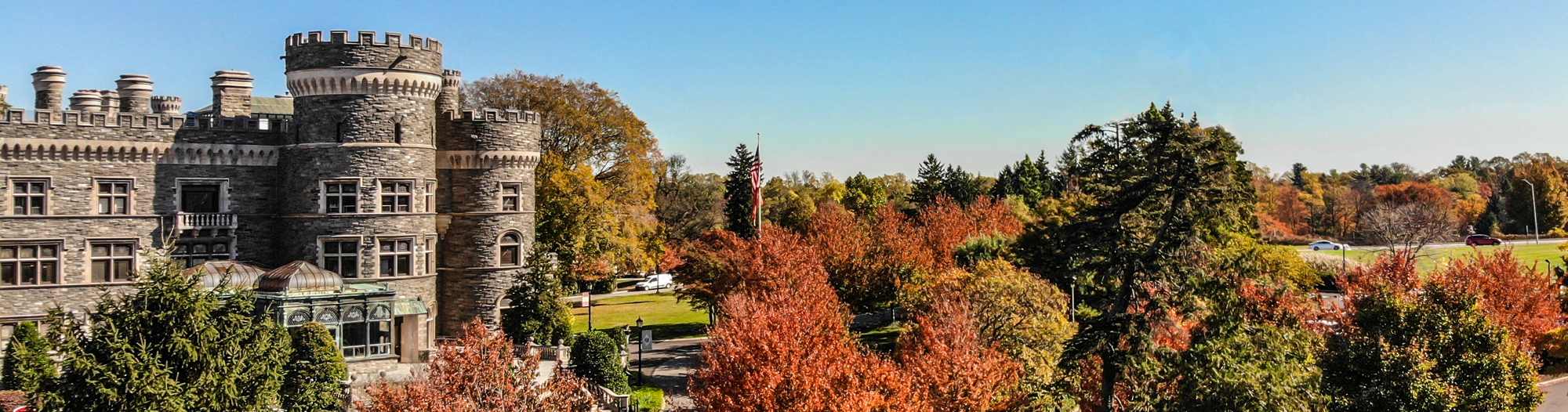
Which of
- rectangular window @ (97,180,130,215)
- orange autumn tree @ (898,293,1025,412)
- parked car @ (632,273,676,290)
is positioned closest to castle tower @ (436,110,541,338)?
rectangular window @ (97,180,130,215)

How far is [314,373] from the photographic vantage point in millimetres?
28969

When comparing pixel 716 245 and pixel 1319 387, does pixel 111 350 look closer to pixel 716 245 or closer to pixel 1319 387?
pixel 1319 387

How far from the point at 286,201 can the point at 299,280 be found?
15.8ft

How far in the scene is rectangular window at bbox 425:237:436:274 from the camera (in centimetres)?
3953

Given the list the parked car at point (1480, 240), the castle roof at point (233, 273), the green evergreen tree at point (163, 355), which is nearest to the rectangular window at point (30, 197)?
the castle roof at point (233, 273)

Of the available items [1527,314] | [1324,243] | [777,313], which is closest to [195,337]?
[777,313]

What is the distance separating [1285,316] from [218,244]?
33857 mm

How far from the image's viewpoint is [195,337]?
1919 cm

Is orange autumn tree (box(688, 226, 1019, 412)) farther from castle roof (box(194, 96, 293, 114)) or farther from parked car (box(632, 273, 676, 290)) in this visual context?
parked car (box(632, 273, 676, 290))

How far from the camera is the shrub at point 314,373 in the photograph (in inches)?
1090

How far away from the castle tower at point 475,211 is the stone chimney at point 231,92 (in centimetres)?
819

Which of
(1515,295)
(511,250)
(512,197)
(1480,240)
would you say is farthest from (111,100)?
(1480,240)

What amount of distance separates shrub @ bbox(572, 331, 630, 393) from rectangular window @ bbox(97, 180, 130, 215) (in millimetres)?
16065

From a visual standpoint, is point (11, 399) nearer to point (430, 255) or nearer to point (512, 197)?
point (430, 255)
